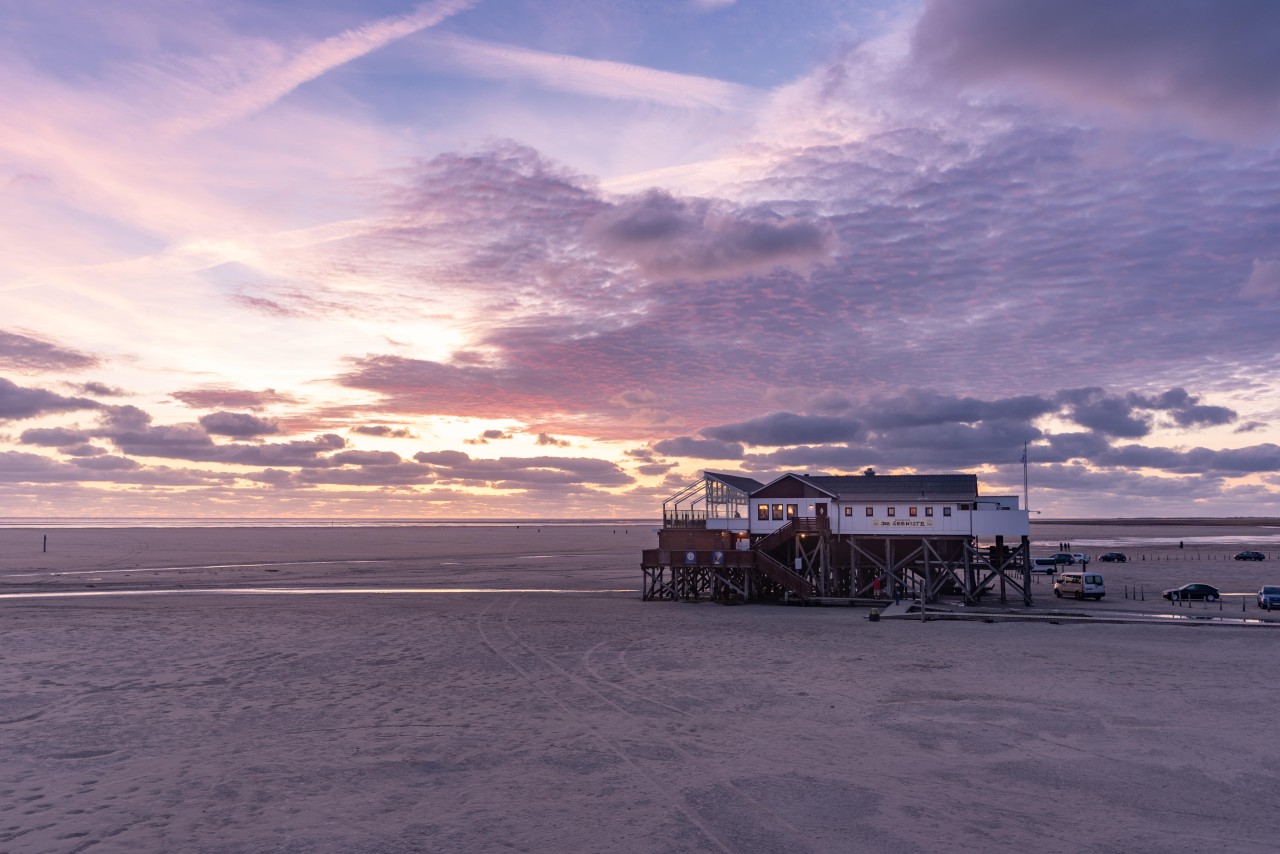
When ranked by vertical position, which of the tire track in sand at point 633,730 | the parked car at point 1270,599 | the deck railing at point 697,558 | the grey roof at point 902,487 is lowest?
the tire track in sand at point 633,730

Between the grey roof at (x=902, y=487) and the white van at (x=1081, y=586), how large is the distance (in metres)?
10.5

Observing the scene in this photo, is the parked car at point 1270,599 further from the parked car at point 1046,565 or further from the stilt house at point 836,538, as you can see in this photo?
the parked car at point 1046,565

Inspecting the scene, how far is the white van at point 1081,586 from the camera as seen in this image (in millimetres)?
58625

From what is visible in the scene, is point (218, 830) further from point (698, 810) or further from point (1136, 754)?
point (1136, 754)

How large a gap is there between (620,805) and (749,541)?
144 feet

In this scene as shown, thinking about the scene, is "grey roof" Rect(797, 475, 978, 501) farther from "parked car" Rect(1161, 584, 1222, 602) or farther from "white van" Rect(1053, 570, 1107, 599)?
"parked car" Rect(1161, 584, 1222, 602)

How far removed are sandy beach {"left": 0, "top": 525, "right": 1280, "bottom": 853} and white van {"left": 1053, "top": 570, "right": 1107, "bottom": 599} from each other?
12.8 metres

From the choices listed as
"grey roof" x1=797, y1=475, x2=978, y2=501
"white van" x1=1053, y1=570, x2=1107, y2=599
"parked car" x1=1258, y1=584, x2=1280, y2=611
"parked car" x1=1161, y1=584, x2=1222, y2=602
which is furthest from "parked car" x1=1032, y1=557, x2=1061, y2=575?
"grey roof" x1=797, y1=475, x2=978, y2=501

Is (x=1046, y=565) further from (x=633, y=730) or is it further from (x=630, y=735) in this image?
(x=630, y=735)

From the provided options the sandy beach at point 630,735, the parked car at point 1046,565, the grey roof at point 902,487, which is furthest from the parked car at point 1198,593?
the parked car at point 1046,565

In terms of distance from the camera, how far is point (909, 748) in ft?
71.6

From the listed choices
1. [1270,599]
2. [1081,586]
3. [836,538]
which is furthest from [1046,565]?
[836,538]

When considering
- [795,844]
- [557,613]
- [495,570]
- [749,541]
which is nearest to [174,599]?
[557,613]

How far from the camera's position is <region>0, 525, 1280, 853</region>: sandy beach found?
16.4 metres
